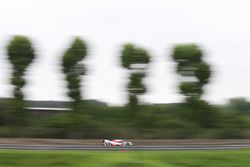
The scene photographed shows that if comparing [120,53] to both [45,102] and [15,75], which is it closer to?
[15,75]

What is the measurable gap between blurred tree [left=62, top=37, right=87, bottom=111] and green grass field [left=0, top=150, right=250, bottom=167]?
24.5m

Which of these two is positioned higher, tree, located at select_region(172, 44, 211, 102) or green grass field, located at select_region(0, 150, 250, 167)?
tree, located at select_region(172, 44, 211, 102)

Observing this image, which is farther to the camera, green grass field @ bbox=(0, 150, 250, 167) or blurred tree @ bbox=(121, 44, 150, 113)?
blurred tree @ bbox=(121, 44, 150, 113)

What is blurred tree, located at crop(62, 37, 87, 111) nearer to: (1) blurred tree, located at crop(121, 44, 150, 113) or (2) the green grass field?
(1) blurred tree, located at crop(121, 44, 150, 113)

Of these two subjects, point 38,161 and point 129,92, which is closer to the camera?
point 38,161

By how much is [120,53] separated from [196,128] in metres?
8.76

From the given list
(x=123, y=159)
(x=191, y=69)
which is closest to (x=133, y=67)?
(x=191, y=69)

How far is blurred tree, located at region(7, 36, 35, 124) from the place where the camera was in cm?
4575

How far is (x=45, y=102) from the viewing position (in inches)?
2682

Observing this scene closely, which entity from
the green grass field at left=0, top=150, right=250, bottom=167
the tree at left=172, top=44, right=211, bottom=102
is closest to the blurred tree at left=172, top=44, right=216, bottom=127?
the tree at left=172, top=44, right=211, bottom=102

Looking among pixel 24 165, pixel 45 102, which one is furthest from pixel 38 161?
pixel 45 102

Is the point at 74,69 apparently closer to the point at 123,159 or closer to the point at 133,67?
the point at 133,67

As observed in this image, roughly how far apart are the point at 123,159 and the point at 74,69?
2673 centimetres

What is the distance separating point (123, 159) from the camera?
20.2m
